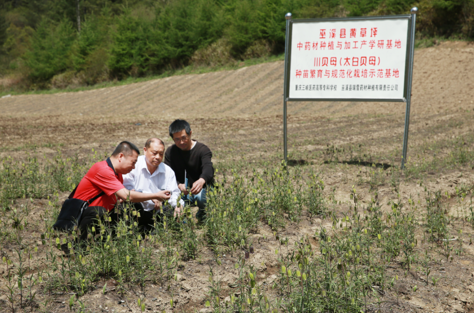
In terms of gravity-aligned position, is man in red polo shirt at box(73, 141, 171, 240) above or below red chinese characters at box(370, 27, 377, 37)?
below

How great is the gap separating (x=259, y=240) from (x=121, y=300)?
1610mm

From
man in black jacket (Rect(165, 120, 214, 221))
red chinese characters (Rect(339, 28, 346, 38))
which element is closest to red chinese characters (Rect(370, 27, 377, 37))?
red chinese characters (Rect(339, 28, 346, 38))

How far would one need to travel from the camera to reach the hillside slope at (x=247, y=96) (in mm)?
18297

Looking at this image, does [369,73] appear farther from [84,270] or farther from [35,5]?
[35,5]

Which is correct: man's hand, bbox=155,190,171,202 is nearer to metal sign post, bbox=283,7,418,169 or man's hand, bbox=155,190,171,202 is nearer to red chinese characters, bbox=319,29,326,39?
metal sign post, bbox=283,7,418,169

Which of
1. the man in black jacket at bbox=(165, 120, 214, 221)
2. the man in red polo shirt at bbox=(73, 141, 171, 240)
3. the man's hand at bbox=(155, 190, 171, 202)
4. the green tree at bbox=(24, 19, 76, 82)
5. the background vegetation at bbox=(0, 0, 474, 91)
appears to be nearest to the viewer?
the man in red polo shirt at bbox=(73, 141, 171, 240)

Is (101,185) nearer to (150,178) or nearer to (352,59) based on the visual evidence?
(150,178)

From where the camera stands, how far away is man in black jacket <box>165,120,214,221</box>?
16.2ft

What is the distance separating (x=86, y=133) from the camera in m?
13.0

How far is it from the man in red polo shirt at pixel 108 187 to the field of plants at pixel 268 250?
0.21 m

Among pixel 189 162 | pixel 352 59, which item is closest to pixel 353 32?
pixel 352 59

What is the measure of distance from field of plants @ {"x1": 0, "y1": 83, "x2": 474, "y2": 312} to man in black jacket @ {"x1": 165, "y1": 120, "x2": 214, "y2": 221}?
0.25m

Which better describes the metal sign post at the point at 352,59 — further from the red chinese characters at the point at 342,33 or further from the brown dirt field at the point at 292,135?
the brown dirt field at the point at 292,135

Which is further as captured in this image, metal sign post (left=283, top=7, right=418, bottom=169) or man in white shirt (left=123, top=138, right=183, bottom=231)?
metal sign post (left=283, top=7, right=418, bottom=169)
